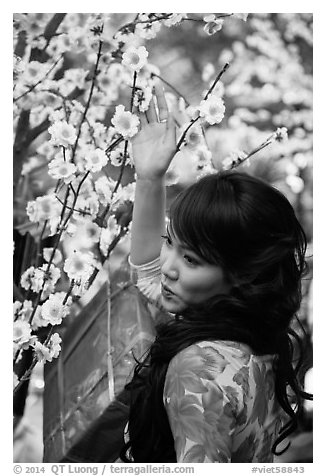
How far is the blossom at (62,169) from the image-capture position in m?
1.11

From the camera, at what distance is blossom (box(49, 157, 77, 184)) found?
1114 mm

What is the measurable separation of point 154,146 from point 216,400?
1.48ft

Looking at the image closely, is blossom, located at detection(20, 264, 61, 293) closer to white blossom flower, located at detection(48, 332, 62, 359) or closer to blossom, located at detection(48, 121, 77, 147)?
white blossom flower, located at detection(48, 332, 62, 359)

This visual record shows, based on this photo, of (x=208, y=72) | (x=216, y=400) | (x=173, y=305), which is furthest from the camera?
(x=208, y=72)

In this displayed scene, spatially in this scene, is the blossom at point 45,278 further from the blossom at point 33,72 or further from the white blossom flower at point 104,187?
the blossom at point 33,72

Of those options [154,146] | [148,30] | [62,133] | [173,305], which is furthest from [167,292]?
[148,30]

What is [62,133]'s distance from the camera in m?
1.13

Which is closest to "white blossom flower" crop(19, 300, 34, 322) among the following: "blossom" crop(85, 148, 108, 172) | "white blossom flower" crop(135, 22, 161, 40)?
"blossom" crop(85, 148, 108, 172)

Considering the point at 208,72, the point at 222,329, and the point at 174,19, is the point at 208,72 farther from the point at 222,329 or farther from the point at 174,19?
the point at 222,329

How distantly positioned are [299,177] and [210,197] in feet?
1.62

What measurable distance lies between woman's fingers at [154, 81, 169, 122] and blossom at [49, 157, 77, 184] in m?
0.17

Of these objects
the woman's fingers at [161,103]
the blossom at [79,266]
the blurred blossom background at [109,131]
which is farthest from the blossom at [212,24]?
the blossom at [79,266]

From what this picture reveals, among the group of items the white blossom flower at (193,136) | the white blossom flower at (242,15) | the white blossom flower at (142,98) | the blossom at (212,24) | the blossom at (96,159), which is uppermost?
the white blossom flower at (242,15)

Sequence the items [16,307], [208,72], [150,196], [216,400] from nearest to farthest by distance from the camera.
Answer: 1. [216,400]
2. [150,196]
3. [16,307]
4. [208,72]
